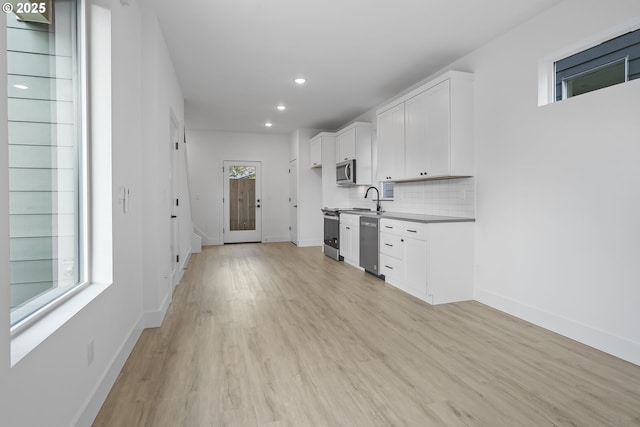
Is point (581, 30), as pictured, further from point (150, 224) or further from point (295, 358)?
point (150, 224)

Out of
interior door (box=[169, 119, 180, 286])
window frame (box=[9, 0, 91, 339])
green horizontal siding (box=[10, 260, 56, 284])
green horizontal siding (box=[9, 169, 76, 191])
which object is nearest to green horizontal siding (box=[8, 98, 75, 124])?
window frame (box=[9, 0, 91, 339])

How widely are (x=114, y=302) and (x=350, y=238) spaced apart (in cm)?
389

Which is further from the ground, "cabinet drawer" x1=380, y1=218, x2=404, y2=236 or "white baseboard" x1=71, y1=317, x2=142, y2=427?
"cabinet drawer" x1=380, y1=218, x2=404, y2=236

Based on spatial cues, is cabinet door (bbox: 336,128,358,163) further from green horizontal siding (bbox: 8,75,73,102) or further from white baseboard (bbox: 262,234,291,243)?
green horizontal siding (bbox: 8,75,73,102)

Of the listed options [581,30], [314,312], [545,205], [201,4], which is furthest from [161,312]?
[581,30]

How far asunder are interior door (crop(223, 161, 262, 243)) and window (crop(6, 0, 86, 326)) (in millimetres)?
6359

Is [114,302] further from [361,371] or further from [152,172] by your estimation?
[361,371]

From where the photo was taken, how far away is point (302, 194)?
7.78 metres

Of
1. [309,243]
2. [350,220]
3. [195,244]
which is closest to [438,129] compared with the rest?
[350,220]

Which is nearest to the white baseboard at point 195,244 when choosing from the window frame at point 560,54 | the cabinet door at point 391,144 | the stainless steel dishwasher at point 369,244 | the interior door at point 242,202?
the interior door at point 242,202

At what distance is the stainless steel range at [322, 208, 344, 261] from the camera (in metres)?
6.11

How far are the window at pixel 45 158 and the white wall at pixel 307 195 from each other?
228 inches

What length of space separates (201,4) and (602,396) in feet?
13.0

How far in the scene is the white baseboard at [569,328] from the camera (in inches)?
93.0
